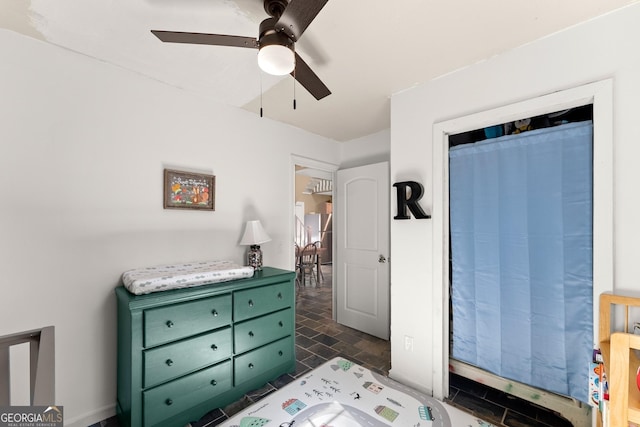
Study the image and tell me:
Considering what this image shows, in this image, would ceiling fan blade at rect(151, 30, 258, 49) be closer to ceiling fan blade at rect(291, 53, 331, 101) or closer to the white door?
ceiling fan blade at rect(291, 53, 331, 101)

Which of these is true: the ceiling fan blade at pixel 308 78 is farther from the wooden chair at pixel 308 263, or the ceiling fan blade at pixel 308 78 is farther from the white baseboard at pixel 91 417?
the wooden chair at pixel 308 263

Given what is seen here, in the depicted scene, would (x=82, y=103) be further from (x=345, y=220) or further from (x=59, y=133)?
(x=345, y=220)

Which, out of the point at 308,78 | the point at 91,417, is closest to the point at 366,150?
the point at 308,78

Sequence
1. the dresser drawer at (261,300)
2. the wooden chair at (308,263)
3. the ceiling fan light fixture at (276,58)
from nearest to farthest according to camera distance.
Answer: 1. the ceiling fan light fixture at (276,58)
2. the dresser drawer at (261,300)
3. the wooden chair at (308,263)

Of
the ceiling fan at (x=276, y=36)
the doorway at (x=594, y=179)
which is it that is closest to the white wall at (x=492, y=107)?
the doorway at (x=594, y=179)

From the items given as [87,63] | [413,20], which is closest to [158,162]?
[87,63]

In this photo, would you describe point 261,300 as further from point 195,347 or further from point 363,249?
point 363,249

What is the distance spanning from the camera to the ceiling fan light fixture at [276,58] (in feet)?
3.98

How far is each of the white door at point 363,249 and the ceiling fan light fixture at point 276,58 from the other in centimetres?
216

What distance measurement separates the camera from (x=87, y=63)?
1873 mm

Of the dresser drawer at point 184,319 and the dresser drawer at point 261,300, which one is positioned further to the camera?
the dresser drawer at point 261,300

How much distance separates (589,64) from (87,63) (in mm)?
3145

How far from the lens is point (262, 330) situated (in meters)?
2.25

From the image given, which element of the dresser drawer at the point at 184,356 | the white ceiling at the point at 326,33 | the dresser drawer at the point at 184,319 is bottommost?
the dresser drawer at the point at 184,356
